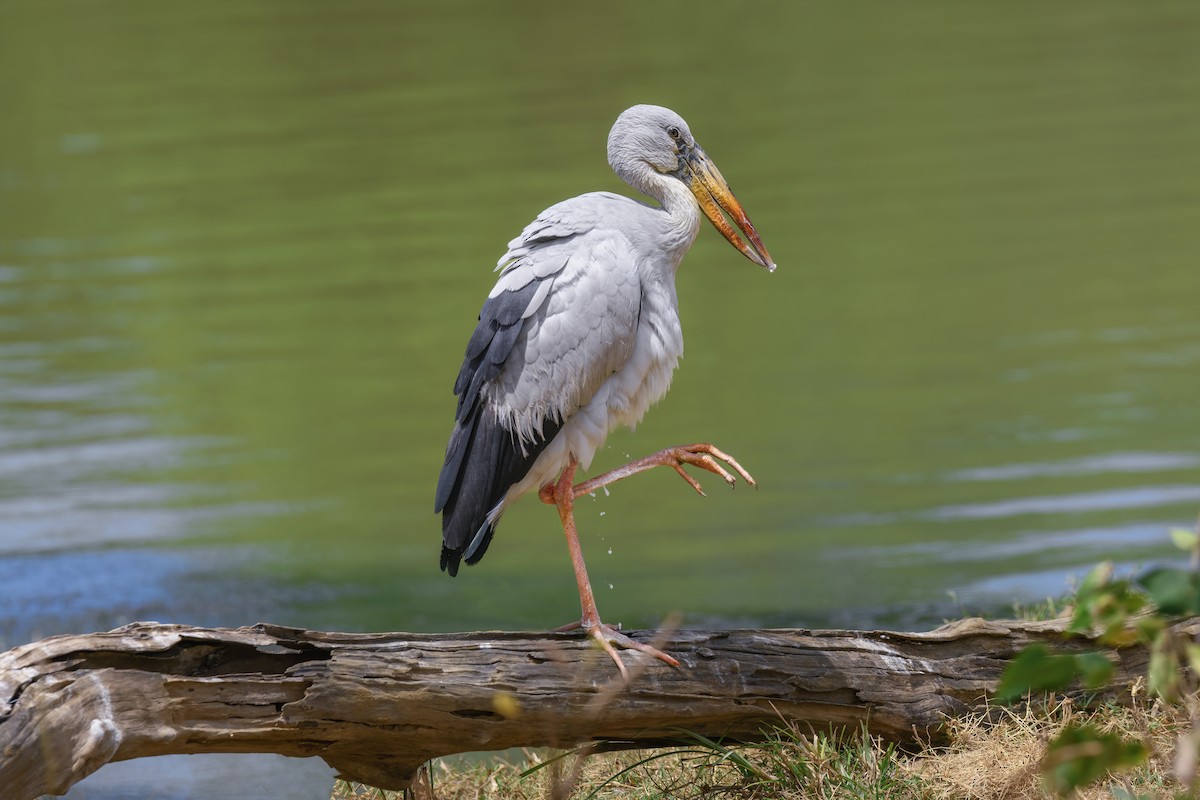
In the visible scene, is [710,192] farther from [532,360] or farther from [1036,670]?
[1036,670]

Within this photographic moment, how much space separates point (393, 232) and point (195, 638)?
8.53 metres

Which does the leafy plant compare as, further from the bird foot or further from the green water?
the green water

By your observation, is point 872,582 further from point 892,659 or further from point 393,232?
point 393,232

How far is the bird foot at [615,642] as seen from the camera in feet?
13.0

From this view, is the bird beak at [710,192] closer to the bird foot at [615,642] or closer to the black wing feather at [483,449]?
the black wing feather at [483,449]

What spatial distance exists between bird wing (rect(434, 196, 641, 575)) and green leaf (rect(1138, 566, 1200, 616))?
226cm

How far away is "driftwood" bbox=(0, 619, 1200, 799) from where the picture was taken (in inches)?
138

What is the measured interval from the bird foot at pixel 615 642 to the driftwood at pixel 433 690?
3cm

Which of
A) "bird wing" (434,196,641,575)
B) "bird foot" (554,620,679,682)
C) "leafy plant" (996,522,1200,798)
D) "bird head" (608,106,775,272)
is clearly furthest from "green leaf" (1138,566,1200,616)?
"bird head" (608,106,775,272)

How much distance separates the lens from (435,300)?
10.3 meters

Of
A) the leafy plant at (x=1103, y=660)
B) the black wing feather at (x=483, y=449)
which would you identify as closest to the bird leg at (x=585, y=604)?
the black wing feather at (x=483, y=449)

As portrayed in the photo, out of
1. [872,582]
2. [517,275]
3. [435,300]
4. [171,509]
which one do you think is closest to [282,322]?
[435,300]

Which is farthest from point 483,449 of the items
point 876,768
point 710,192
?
point 876,768

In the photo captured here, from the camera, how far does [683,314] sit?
9852 millimetres
